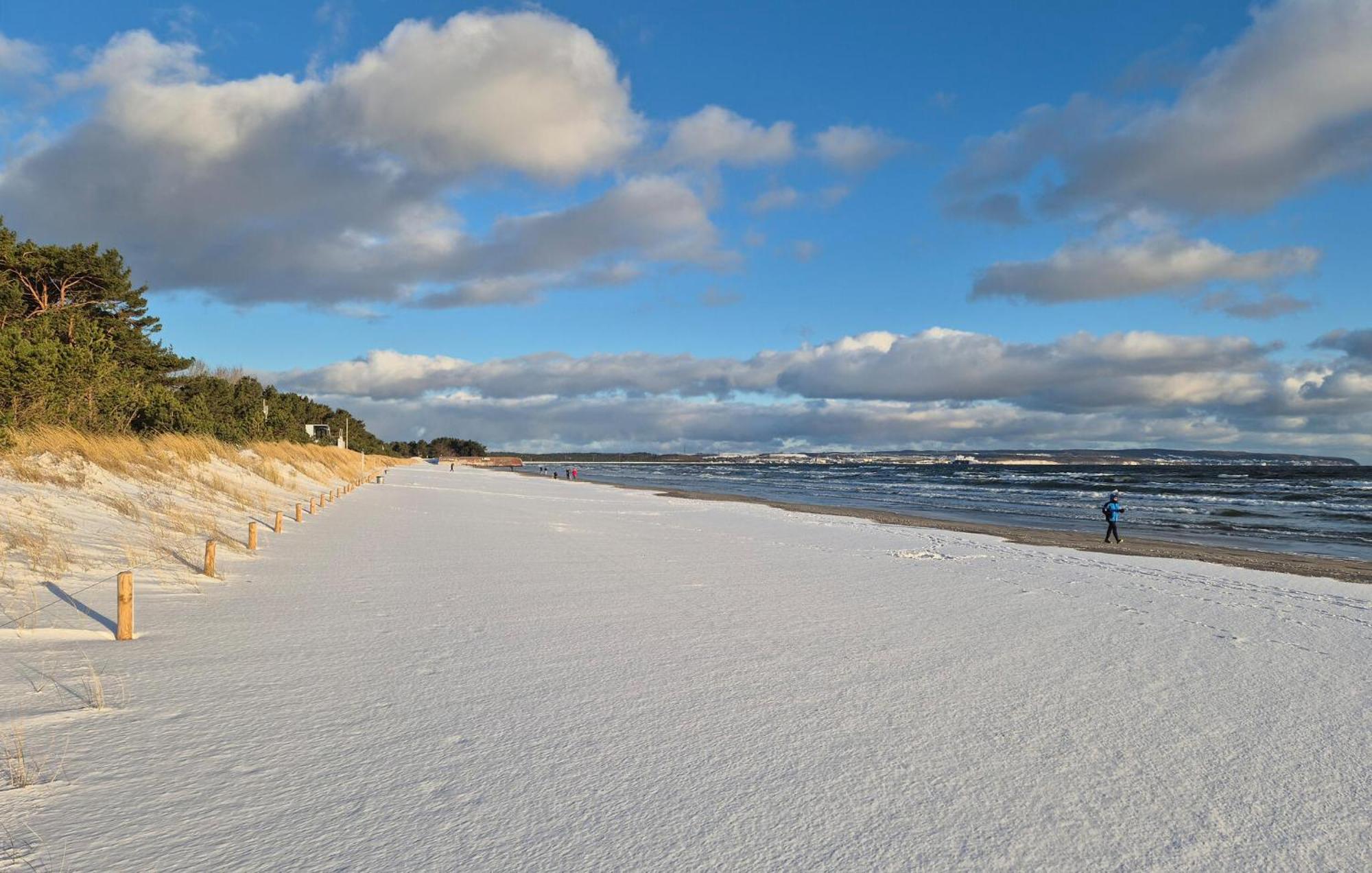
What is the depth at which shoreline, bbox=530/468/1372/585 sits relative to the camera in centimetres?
1695

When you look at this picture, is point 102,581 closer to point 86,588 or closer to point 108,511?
point 86,588

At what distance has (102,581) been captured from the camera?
29.6ft

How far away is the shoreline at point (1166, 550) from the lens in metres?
17.0

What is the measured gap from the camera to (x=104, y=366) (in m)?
23.1

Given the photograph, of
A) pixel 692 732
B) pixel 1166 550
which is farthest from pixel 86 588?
pixel 1166 550

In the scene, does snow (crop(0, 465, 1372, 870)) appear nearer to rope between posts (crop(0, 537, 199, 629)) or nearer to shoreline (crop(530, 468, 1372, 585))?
rope between posts (crop(0, 537, 199, 629))

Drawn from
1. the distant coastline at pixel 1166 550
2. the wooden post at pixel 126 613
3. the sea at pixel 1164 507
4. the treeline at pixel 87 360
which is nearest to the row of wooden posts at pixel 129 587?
the wooden post at pixel 126 613

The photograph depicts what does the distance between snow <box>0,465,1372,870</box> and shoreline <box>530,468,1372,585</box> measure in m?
8.27

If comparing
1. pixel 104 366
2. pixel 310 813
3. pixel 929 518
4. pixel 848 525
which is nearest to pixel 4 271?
pixel 104 366

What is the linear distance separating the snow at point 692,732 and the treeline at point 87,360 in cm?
1281

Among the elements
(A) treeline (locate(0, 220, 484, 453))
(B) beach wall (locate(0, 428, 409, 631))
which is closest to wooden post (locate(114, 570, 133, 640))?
(B) beach wall (locate(0, 428, 409, 631))

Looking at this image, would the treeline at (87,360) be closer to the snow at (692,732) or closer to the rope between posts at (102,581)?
the rope between posts at (102,581)

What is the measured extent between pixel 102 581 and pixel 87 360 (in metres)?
17.1

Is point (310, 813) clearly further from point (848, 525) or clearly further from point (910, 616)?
point (848, 525)
